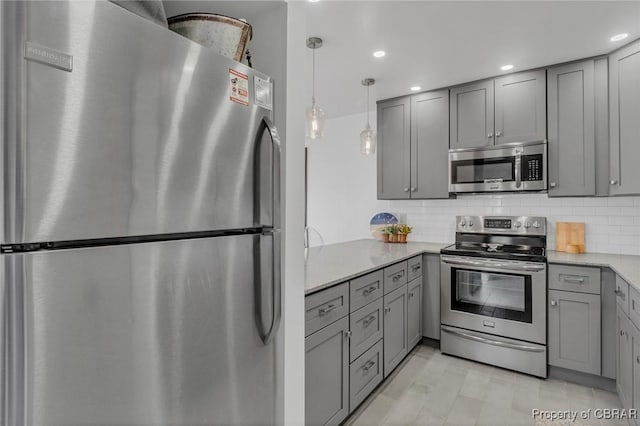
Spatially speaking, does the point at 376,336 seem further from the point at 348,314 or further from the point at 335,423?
the point at 335,423

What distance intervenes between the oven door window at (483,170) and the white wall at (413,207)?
1.07ft

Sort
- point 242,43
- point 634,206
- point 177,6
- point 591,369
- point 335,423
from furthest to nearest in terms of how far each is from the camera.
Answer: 1. point 634,206
2. point 591,369
3. point 335,423
4. point 177,6
5. point 242,43

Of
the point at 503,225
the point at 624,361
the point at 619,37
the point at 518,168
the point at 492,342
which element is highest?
the point at 619,37

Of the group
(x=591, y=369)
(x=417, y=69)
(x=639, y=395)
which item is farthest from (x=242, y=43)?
(x=591, y=369)

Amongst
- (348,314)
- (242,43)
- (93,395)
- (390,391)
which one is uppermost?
(242,43)

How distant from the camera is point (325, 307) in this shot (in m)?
1.80

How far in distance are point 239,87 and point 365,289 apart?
5.00 ft

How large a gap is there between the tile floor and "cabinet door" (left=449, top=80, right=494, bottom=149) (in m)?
1.96

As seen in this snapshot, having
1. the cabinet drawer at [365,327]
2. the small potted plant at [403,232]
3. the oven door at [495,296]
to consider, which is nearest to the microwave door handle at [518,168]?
the oven door at [495,296]

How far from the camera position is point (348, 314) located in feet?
6.59

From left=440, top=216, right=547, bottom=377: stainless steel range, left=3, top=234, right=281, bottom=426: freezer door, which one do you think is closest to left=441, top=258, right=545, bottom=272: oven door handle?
left=440, top=216, right=547, bottom=377: stainless steel range

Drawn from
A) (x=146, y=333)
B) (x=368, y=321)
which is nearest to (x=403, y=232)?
(x=368, y=321)

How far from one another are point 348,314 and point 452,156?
205 centimetres

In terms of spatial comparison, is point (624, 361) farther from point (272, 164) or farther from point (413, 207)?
point (272, 164)
